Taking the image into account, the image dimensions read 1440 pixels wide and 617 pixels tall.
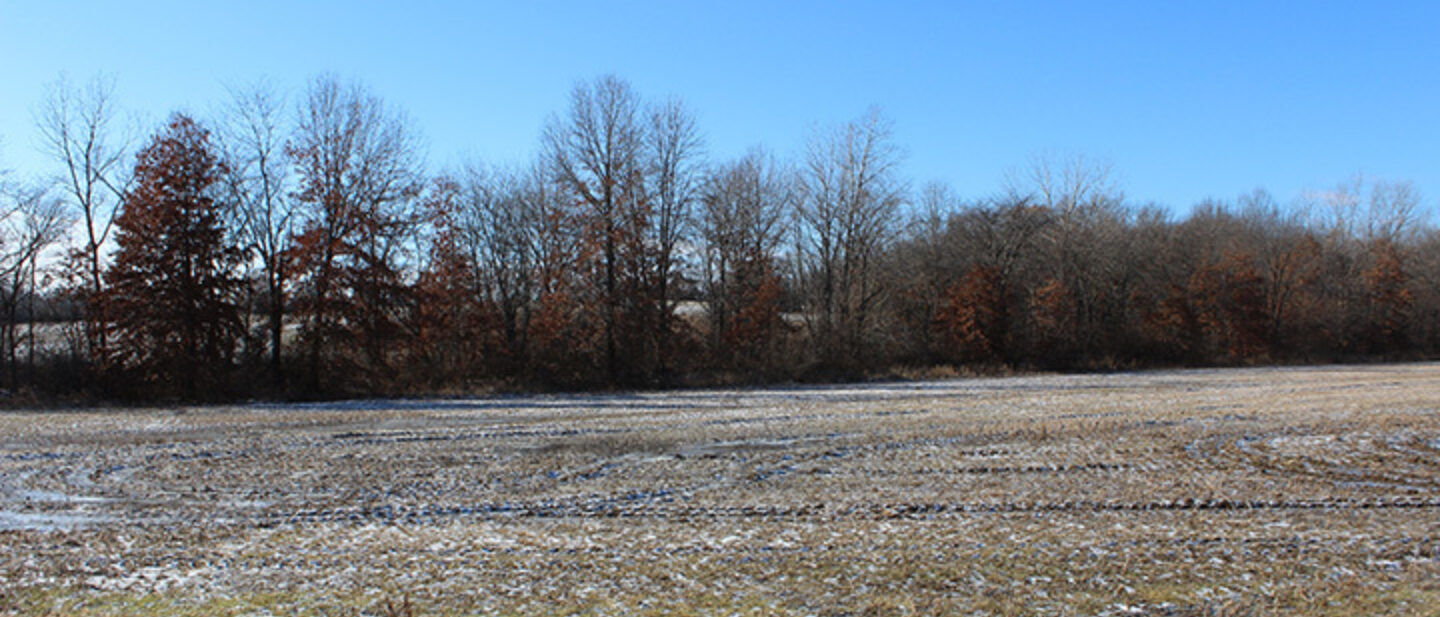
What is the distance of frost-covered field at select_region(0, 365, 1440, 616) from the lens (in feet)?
22.4

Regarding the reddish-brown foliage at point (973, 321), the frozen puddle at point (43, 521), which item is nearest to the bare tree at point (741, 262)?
the reddish-brown foliage at point (973, 321)

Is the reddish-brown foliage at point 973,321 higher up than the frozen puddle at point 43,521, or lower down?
higher up

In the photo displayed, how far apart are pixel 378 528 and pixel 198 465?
5836mm

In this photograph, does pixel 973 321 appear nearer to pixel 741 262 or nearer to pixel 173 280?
pixel 741 262

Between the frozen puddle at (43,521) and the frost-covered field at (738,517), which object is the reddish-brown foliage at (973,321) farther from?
the frozen puddle at (43,521)

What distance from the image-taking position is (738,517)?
9602mm

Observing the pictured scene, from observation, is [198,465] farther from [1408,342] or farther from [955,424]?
[1408,342]

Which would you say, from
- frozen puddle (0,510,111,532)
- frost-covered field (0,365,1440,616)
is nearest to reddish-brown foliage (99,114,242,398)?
frost-covered field (0,365,1440,616)

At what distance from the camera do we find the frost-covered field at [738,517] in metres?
6.84

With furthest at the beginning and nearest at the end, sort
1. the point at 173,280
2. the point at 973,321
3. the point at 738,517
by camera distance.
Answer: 1. the point at 973,321
2. the point at 173,280
3. the point at 738,517

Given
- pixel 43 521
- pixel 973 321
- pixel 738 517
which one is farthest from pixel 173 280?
pixel 973 321

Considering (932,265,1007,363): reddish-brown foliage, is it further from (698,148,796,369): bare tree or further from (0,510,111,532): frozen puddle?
(0,510,111,532): frozen puddle

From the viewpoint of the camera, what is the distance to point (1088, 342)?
4828 cm

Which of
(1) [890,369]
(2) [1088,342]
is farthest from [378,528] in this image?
(2) [1088,342]
